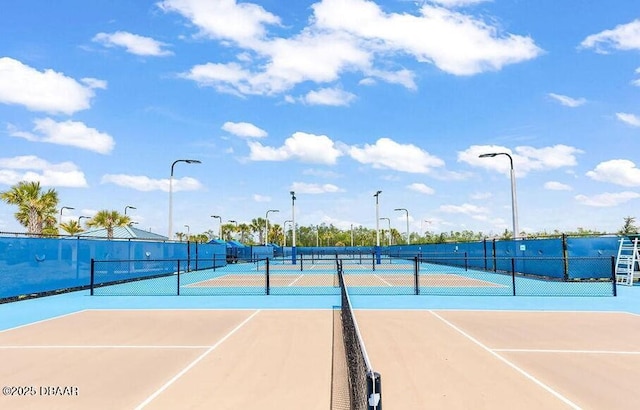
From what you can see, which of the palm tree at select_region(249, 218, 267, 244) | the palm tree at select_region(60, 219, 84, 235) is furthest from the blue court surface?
the palm tree at select_region(249, 218, 267, 244)

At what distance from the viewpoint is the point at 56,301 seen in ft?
56.9

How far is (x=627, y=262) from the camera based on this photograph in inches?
918

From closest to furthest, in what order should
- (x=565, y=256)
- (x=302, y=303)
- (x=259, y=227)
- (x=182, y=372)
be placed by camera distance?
(x=182, y=372) → (x=302, y=303) → (x=565, y=256) → (x=259, y=227)

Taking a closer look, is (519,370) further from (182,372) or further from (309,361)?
(182,372)

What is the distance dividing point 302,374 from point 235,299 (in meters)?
10.6

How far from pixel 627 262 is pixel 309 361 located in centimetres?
2177

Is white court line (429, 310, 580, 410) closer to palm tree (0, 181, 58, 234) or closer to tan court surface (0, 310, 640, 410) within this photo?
tan court surface (0, 310, 640, 410)

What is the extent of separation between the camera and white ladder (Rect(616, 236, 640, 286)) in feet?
74.4

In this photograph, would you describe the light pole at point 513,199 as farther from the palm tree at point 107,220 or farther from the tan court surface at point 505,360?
the palm tree at point 107,220

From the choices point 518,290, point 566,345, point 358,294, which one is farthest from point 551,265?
point 566,345

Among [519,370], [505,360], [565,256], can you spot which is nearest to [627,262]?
[565,256]

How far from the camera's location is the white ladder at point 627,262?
22688mm

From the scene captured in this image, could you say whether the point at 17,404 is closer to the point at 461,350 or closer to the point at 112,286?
the point at 461,350

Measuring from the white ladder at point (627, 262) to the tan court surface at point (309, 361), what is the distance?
11749 millimetres
